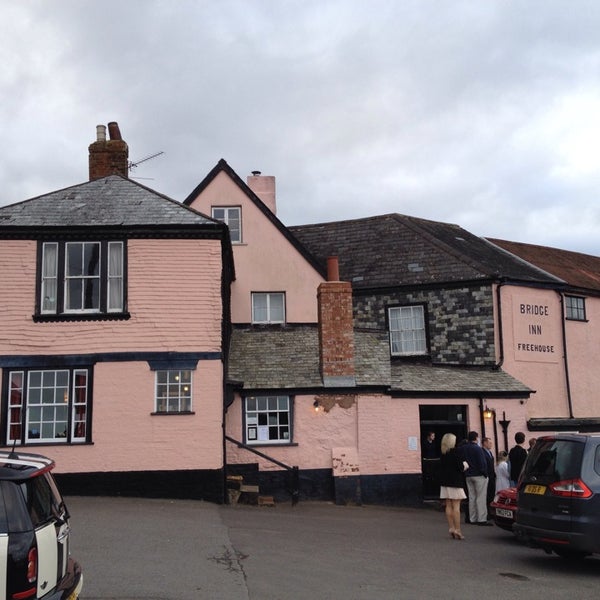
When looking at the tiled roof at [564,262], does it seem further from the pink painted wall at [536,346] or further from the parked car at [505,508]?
the parked car at [505,508]

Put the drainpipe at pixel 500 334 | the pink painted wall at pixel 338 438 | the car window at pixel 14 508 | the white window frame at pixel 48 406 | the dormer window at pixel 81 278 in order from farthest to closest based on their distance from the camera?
the drainpipe at pixel 500 334 → the pink painted wall at pixel 338 438 → the dormer window at pixel 81 278 → the white window frame at pixel 48 406 → the car window at pixel 14 508

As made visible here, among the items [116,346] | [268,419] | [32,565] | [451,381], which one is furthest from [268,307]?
[32,565]

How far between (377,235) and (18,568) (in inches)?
934

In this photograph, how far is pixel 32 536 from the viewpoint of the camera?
19.1ft

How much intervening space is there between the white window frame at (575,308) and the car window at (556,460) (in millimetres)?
15318

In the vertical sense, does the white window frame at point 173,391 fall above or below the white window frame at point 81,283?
below

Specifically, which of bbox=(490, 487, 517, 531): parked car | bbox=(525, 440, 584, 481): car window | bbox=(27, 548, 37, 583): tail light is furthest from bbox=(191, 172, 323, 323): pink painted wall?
bbox=(27, 548, 37, 583): tail light

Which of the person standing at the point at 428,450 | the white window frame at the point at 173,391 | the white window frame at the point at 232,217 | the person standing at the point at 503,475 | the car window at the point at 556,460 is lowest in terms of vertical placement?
the person standing at the point at 503,475

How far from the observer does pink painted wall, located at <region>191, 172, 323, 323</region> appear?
24.4 metres

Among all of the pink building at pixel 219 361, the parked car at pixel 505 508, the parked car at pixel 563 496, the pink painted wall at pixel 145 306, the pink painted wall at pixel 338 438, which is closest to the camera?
the parked car at pixel 563 496

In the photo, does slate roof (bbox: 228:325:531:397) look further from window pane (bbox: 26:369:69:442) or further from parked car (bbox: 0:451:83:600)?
parked car (bbox: 0:451:83:600)

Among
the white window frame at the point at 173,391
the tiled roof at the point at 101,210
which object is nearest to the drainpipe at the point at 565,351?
the tiled roof at the point at 101,210

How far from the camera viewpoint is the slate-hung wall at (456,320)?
23797 millimetres

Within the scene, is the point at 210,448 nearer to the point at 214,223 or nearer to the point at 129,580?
the point at 214,223
